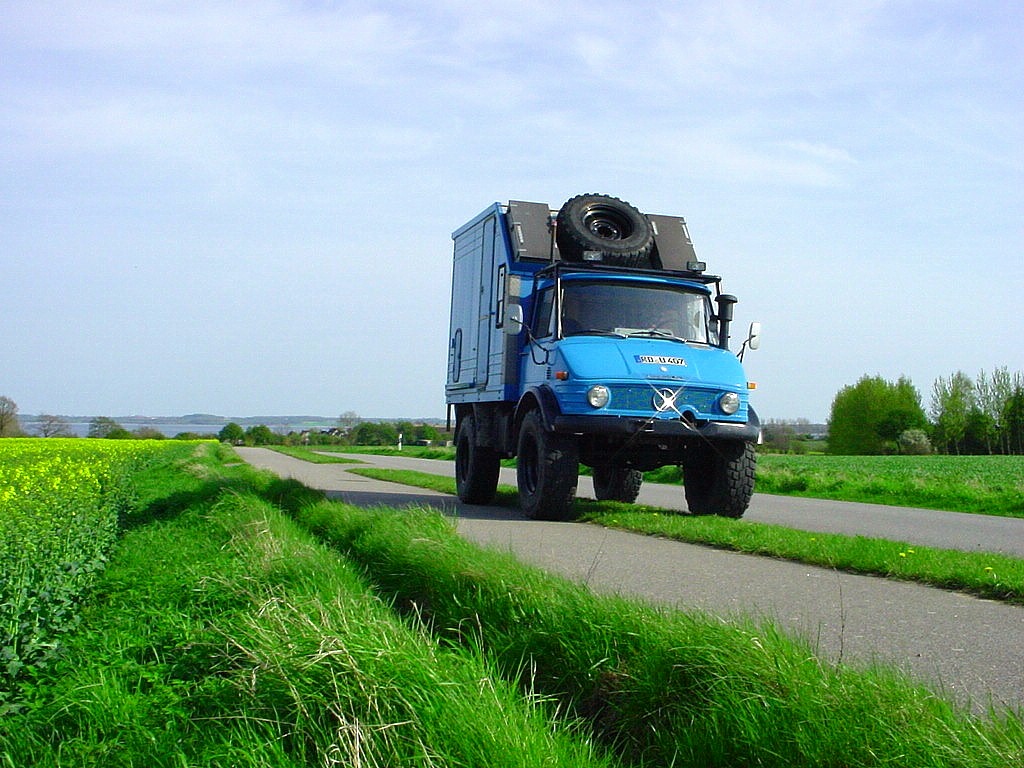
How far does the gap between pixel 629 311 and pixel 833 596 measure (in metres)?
6.07

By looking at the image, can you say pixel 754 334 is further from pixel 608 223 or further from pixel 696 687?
pixel 696 687

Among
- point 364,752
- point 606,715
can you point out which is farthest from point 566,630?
point 364,752

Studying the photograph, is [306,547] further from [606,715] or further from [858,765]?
[858,765]

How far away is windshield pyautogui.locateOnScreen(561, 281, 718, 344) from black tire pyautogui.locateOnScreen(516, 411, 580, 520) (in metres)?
1.21

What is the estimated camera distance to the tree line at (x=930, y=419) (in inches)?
3460

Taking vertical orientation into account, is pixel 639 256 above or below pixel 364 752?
above

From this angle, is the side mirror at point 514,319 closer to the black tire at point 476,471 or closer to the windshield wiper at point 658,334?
the windshield wiper at point 658,334

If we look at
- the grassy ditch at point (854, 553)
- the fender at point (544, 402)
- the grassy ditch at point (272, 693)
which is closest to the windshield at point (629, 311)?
the fender at point (544, 402)

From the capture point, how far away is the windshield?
39.5 ft

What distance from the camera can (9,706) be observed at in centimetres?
454

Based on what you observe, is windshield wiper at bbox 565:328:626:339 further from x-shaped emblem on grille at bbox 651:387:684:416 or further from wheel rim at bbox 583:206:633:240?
wheel rim at bbox 583:206:633:240

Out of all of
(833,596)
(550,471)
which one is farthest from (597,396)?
(833,596)

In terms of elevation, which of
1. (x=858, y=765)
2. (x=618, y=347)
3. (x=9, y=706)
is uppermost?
(x=618, y=347)

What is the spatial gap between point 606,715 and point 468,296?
38.1ft
